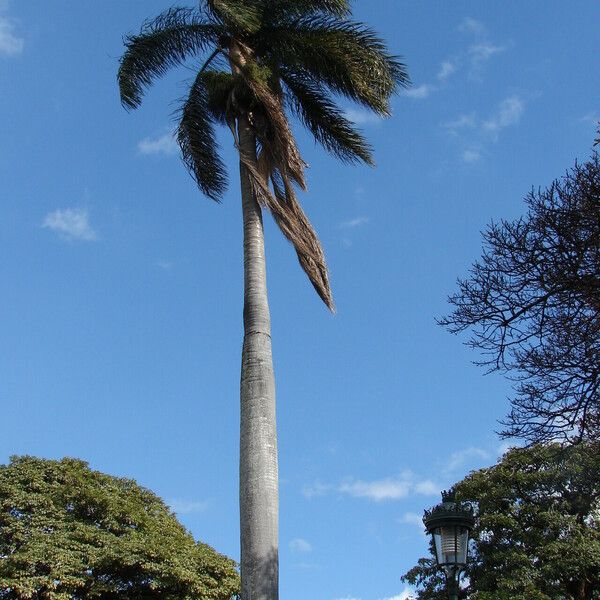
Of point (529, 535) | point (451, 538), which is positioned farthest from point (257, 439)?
point (529, 535)

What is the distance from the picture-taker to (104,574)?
19.5 metres

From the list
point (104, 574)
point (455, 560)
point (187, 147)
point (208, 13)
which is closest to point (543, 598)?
point (104, 574)

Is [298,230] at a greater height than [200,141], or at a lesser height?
lesser

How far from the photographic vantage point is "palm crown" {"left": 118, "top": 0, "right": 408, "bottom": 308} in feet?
41.8

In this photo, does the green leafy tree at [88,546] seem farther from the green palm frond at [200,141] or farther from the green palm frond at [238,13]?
the green palm frond at [238,13]

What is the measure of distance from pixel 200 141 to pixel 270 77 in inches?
64.2

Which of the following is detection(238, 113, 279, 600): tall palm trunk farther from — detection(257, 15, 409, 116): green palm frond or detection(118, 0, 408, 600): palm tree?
detection(257, 15, 409, 116): green palm frond

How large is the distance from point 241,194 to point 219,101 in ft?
6.36

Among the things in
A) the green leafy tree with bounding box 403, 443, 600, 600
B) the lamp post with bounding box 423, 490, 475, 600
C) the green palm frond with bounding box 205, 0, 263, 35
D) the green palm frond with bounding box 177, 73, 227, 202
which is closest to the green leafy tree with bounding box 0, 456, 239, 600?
the green leafy tree with bounding box 403, 443, 600, 600

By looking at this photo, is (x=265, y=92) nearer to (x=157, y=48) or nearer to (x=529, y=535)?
(x=157, y=48)

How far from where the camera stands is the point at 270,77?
13352mm

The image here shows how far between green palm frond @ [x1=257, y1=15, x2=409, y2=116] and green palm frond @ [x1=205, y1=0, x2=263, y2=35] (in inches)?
23.3

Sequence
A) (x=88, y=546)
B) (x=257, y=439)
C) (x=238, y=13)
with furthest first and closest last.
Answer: (x=88, y=546) < (x=238, y=13) < (x=257, y=439)

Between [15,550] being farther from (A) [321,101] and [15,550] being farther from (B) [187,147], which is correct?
(A) [321,101]
